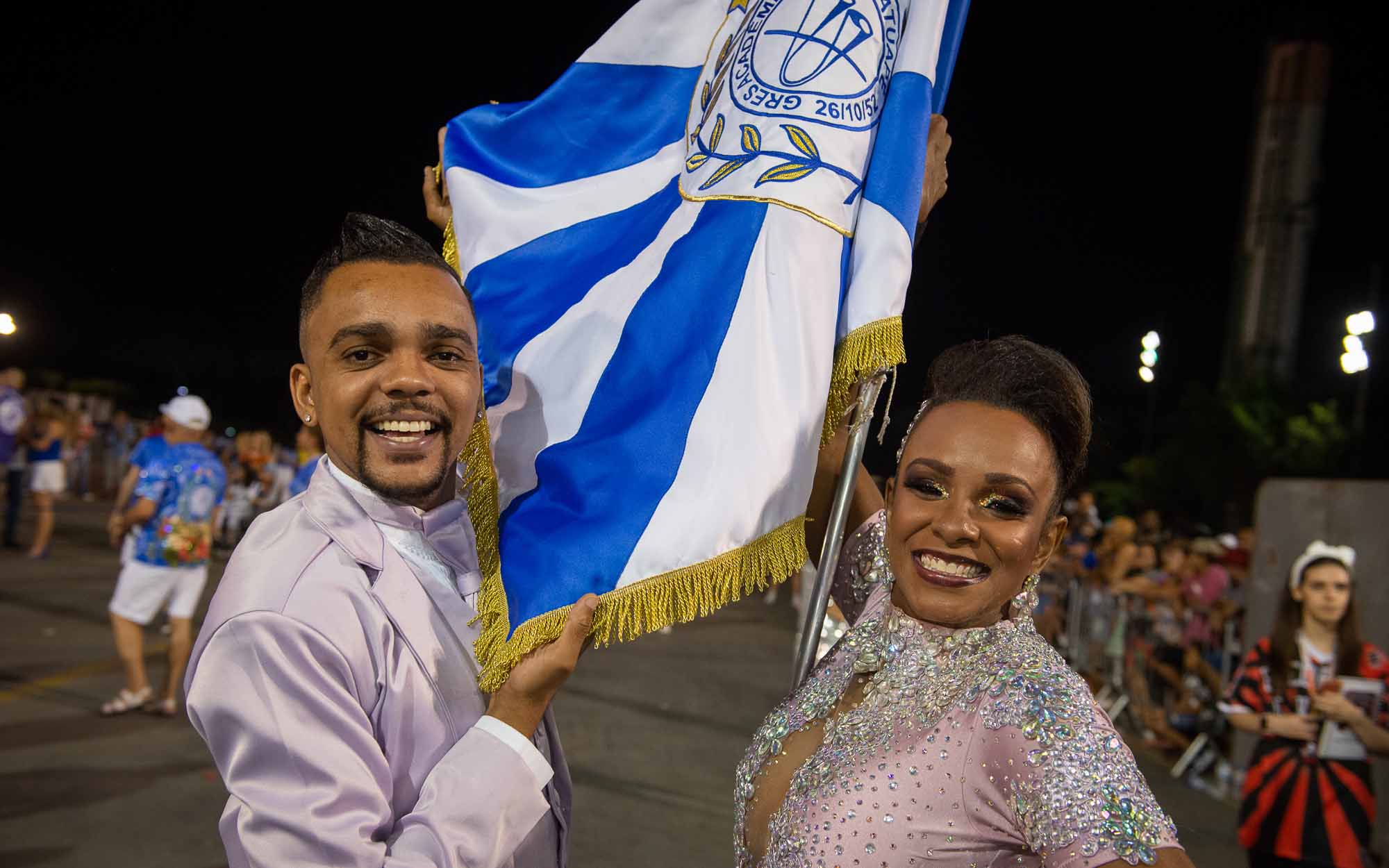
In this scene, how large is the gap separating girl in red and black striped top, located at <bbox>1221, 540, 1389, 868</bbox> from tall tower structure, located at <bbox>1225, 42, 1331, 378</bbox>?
95.1 feet

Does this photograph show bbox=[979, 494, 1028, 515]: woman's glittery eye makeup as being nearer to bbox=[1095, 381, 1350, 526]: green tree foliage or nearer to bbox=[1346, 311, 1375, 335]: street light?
bbox=[1346, 311, 1375, 335]: street light

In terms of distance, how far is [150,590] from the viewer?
693cm

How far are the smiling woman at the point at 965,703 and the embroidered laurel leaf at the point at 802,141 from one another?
0.55 m

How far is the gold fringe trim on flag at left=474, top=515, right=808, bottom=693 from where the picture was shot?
6.31 ft

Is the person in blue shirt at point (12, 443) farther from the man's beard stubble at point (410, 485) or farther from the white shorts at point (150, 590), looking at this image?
the man's beard stubble at point (410, 485)

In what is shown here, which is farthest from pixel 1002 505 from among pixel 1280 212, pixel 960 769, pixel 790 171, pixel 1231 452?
pixel 1280 212

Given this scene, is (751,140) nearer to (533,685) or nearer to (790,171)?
(790,171)

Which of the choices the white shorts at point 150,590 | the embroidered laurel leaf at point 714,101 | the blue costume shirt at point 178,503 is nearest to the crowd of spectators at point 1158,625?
the embroidered laurel leaf at point 714,101

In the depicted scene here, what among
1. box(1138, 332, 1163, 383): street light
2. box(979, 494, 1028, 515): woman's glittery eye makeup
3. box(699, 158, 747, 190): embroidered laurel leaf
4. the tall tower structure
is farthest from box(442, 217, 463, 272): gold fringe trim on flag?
the tall tower structure

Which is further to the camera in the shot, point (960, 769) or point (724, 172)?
point (724, 172)

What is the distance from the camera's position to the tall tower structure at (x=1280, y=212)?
3084 centimetres

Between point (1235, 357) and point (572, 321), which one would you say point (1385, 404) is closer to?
point (1235, 357)

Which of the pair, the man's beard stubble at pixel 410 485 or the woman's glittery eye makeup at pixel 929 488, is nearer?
A: the woman's glittery eye makeup at pixel 929 488

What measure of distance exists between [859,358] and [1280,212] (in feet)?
114
